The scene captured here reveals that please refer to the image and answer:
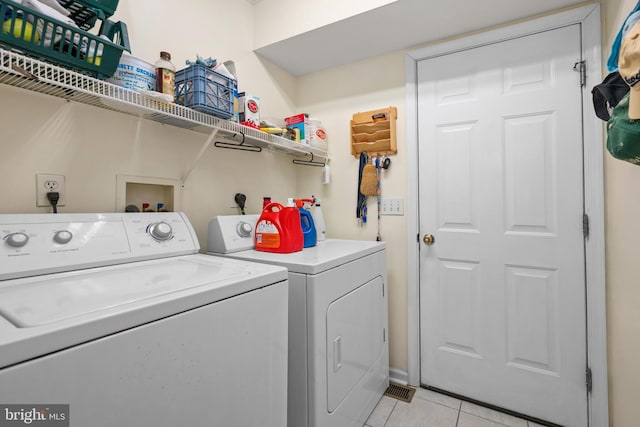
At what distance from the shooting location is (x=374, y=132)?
2.21m

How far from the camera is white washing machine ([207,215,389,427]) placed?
1.30 m

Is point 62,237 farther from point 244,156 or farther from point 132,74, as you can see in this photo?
point 244,156

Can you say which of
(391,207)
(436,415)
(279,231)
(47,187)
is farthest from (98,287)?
(436,415)

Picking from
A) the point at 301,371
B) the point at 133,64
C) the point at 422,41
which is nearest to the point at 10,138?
the point at 133,64

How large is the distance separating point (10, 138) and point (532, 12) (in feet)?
8.49

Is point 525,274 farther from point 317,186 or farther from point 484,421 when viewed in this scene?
point 317,186

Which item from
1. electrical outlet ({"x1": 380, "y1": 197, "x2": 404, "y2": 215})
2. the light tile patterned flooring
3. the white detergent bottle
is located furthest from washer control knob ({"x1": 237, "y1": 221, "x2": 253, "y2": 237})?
the light tile patterned flooring

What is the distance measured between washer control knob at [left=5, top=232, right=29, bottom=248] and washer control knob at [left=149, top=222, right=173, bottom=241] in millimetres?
393

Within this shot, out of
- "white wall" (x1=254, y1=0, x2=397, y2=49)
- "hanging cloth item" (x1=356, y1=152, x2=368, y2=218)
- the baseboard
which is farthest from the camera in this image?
"hanging cloth item" (x1=356, y1=152, x2=368, y2=218)

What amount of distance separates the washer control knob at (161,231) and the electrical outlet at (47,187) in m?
0.36

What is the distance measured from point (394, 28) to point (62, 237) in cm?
203

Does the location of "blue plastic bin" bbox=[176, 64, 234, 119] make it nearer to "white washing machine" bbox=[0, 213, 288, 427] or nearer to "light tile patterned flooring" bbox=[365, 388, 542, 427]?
"white washing machine" bbox=[0, 213, 288, 427]

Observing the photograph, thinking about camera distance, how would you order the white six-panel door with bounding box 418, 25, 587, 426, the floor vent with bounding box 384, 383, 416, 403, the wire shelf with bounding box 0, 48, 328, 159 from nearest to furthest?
the wire shelf with bounding box 0, 48, 328, 159, the white six-panel door with bounding box 418, 25, 587, 426, the floor vent with bounding box 384, 383, 416, 403

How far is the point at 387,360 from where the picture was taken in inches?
81.0
